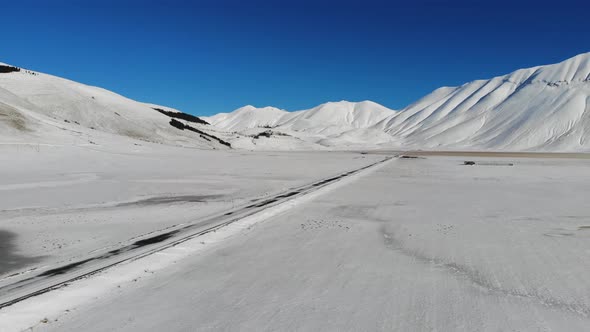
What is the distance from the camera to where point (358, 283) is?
16.9 ft

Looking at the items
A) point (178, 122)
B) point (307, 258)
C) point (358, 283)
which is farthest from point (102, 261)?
point (178, 122)

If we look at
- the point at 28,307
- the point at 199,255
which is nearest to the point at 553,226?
the point at 199,255

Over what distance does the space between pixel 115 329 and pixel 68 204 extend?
30.7 feet

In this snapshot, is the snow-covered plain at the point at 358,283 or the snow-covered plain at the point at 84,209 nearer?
the snow-covered plain at the point at 358,283

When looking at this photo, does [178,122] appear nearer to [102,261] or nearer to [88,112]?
[88,112]

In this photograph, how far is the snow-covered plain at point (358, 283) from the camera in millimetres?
4016

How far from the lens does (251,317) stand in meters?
4.08

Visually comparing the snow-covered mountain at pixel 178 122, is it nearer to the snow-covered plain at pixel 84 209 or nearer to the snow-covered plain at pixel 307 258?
the snow-covered plain at pixel 84 209

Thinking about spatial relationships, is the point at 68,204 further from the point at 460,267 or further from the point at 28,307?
the point at 460,267

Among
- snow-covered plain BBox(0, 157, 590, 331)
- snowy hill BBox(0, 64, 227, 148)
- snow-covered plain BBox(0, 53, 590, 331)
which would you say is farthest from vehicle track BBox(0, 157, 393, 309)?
snowy hill BBox(0, 64, 227, 148)

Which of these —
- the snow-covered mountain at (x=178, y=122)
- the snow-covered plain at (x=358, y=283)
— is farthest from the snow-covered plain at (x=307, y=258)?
the snow-covered mountain at (x=178, y=122)

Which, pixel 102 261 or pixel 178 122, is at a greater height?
pixel 178 122

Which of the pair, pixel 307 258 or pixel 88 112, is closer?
pixel 307 258

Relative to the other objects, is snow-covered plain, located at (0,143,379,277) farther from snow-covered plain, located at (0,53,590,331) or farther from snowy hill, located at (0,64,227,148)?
snowy hill, located at (0,64,227,148)
